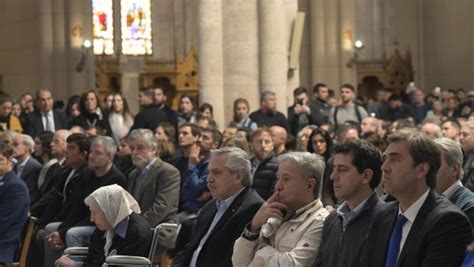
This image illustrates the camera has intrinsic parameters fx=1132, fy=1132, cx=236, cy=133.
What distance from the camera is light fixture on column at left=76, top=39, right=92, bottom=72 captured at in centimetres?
2356

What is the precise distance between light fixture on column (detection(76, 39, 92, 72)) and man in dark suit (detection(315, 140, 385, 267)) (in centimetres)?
1758

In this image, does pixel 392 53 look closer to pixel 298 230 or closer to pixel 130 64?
pixel 130 64

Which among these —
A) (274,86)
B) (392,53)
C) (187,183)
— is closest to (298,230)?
(187,183)

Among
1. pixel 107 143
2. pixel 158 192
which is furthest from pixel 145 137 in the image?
pixel 158 192

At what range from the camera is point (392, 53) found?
107ft

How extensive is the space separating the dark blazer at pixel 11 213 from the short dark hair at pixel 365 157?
444 cm

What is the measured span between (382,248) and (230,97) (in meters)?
10.2

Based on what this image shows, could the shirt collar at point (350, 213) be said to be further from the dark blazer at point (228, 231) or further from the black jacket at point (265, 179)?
the black jacket at point (265, 179)

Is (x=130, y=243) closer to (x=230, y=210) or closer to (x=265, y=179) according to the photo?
(x=230, y=210)

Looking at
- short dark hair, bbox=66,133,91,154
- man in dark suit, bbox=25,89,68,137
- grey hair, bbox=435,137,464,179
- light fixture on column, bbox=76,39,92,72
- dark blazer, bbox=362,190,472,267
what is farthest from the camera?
light fixture on column, bbox=76,39,92,72

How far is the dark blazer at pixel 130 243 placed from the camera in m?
8.12

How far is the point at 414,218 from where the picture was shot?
219 inches

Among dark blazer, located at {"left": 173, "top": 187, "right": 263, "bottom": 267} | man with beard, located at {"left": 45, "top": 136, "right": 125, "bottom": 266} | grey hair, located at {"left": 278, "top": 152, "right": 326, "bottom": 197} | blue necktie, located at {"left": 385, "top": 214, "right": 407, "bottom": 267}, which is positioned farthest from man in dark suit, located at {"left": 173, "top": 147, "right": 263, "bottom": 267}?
man with beard, located at {"left": 45, "top": 136, "right": 125, "bottom": 266}

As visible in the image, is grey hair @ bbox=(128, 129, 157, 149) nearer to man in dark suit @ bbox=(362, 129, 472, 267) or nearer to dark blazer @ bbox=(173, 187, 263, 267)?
dark blazer @ bbox=(173, 187, 263, 267)
